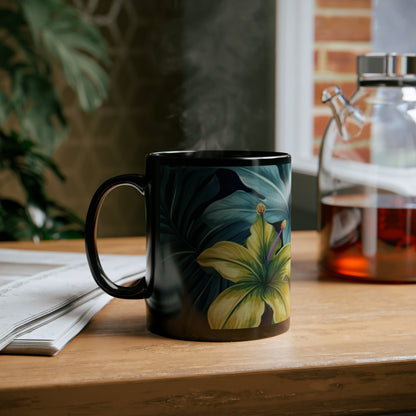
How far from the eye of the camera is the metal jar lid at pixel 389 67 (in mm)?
684

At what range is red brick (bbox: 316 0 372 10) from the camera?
1736 millimetres

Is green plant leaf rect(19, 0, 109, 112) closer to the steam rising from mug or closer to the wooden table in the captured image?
the steam rising from mug

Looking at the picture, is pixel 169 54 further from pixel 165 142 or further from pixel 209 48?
A: pixel 209 48

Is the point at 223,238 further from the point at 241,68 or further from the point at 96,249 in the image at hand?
the point at 241,68

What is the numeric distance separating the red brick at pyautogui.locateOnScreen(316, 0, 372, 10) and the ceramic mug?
139cm

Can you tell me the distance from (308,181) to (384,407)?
3.90ft

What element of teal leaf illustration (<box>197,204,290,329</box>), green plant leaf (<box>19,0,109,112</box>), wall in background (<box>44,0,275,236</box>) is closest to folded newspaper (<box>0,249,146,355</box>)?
teal leaf illustration (<box>197,204,290,329</box>)

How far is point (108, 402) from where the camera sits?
16.2 inches

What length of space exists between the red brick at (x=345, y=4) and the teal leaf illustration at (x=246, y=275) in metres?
1.42

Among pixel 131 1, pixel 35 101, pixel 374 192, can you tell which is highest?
pixel 131 1

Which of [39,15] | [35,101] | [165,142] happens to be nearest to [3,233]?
[35,101]

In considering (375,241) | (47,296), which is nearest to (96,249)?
(47,296)

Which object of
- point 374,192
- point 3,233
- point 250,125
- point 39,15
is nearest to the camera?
point 374,192

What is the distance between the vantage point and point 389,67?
69 cm
